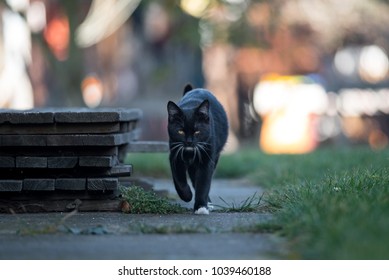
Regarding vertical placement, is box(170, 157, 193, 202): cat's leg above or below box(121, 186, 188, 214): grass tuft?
above

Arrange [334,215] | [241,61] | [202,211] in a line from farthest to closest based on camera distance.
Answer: [241,61]
[202,211]
[334,215]

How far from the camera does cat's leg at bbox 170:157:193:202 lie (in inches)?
309

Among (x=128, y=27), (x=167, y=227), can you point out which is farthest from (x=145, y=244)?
(x=128, y=27)

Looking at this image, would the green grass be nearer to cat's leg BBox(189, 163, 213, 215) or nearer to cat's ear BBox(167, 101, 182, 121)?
cat's leg BBox(189, 163, 213, 215)

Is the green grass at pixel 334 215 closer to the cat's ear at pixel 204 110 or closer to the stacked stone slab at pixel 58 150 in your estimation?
the cat's ear at pixel 204 110

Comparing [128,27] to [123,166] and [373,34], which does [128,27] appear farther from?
[123,166]

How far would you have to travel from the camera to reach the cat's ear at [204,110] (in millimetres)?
7664

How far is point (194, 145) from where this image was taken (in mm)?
7594

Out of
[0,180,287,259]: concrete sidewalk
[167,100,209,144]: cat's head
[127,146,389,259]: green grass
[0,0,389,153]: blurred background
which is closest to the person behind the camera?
[127,146,389,259]: green grass

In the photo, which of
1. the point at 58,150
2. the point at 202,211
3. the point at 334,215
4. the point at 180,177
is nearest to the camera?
the point at 334,215

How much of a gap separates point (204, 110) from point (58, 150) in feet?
4.39

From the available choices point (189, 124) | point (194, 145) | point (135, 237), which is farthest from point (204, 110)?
point (135, 237)

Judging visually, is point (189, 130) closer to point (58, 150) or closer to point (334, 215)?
point (58, 150)

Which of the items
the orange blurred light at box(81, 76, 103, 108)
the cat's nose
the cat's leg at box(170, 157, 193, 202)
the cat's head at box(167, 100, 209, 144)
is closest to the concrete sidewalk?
the cat's leg at box(170, 157, 193, 202)
